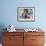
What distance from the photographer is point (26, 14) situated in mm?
4371

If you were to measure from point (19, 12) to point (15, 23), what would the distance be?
39 centimetres

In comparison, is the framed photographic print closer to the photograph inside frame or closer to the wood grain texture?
the photograph inside frame

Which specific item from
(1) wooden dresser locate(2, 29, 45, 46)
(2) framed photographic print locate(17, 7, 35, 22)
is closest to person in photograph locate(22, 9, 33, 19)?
(2) framed photographic print locate(17, 7, 35, 22)

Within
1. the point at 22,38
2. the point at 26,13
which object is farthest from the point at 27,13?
the point at 22,38

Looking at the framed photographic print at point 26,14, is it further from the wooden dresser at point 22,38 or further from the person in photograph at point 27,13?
the wooden dresser at point 22,38

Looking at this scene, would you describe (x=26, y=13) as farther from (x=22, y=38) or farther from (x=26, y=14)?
(x=22, y=38)

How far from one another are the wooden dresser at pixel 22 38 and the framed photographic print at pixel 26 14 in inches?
26.2

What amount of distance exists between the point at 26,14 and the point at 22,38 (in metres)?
0.90

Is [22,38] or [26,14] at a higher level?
[26,14]

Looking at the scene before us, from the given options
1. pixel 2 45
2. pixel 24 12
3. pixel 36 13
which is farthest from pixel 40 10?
pixel 2 45

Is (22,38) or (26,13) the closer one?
(22,38)

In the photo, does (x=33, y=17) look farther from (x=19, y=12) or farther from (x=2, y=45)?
(x=2, y=45)

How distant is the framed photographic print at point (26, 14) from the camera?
4.34 m

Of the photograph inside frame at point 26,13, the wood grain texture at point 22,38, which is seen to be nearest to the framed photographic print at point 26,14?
the photograph inside frame at point 26,13
